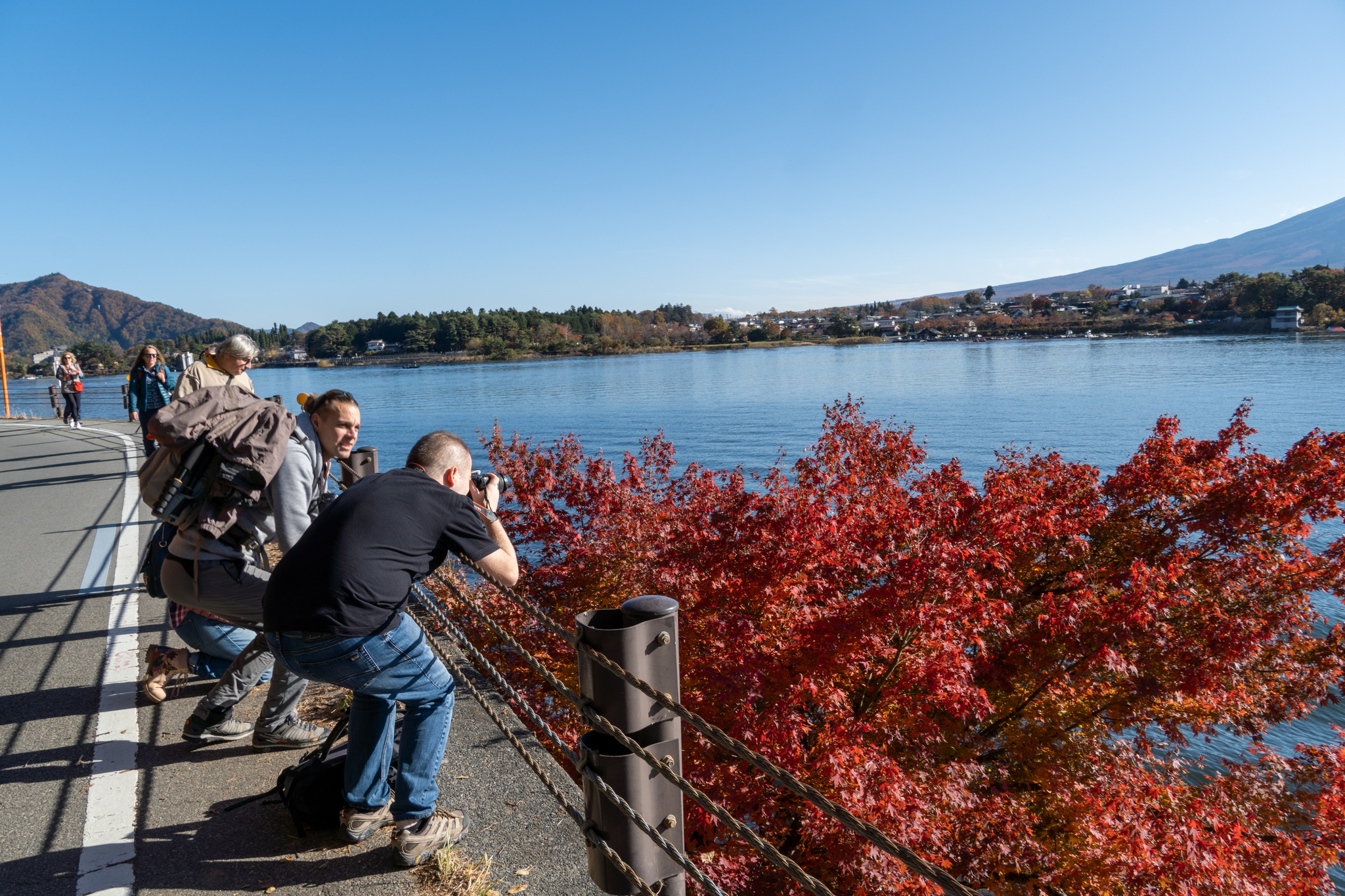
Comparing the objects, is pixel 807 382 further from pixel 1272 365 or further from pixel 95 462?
pixel 95 462

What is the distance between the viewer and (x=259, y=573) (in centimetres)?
392

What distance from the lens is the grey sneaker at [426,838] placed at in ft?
9.86

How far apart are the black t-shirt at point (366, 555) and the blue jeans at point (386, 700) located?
0.08 meters

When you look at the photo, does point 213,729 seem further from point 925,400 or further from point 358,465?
point 925,400

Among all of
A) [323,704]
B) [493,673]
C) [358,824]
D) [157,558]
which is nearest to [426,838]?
[358,824]

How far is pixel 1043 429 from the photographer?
1580 inches

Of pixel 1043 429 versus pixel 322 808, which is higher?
pixel 322 808

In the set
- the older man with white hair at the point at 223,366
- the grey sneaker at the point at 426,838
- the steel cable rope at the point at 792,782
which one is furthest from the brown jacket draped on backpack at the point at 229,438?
the older man with white hair at the point at 223,366

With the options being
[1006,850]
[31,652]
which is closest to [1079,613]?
[1006,850]

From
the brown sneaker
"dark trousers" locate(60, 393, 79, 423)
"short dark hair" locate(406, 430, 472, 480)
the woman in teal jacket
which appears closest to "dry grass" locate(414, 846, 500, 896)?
"short dark hair" locate(406, 430, 472, 480)

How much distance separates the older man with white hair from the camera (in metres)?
5.69

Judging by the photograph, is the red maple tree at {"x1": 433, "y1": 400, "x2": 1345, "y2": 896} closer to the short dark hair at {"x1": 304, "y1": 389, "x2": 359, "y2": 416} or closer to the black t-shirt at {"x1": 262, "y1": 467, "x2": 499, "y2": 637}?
the short dark hair at {"x1": 304, "y1": 389, "x2": 359, "y2": 416}

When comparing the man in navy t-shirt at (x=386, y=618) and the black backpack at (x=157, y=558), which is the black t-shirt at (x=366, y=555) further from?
the black backpack at (x=157, y=558)

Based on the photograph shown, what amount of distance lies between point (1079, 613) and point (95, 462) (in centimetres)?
1687
